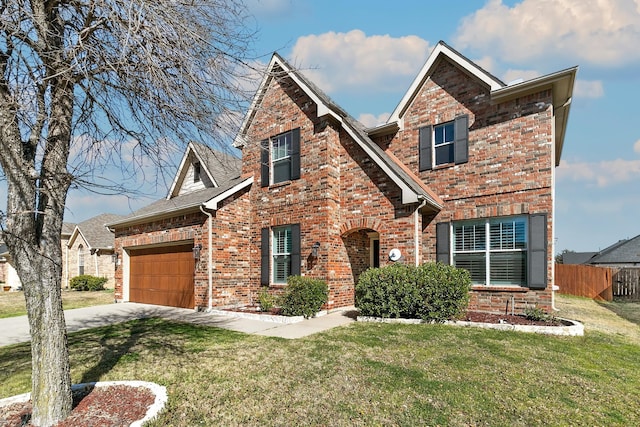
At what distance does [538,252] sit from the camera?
9.29m

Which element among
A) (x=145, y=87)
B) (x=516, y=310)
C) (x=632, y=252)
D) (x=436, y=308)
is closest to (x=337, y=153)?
(x=436, y=308)

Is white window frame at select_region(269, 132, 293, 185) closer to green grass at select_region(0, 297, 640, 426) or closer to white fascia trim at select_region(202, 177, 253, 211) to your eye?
white fascia trim at select_region(202, 177, 253, 211)

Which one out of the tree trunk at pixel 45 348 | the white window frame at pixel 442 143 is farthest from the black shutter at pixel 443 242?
the tree trunk at pixel 45 348

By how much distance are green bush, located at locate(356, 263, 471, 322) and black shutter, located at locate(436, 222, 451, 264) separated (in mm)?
1425

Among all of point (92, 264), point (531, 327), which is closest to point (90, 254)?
point (92, 264)

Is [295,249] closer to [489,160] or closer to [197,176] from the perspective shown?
[489,160]

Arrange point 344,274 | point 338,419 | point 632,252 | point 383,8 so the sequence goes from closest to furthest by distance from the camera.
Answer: point 338,419 < point 383,8 < point 344,274 < point 632,252

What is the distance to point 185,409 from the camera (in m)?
4.29

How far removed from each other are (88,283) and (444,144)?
73.1ft

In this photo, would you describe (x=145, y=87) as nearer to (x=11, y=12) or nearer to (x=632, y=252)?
(x=11, y=12)

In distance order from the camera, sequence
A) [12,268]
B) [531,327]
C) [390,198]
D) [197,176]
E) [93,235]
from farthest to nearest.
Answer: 1. [12,268]
2. [93,235]
3. [197,176]
4. [390,198]
5. [531,327]

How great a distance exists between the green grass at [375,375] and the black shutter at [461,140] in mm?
5148

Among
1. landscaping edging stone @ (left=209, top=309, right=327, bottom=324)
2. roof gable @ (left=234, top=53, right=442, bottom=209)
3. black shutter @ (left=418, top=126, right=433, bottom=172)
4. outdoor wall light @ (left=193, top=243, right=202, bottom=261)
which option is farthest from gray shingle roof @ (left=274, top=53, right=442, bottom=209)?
outdoor wall light @ (left=193, top=243, right=202, bottom=261)

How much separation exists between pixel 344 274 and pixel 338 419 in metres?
7.49
